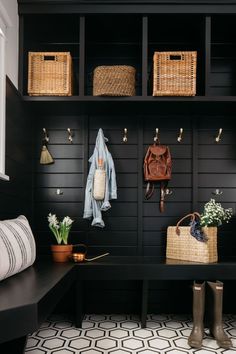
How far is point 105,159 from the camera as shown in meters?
3.46

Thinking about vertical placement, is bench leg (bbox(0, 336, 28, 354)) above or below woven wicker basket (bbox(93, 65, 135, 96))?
below

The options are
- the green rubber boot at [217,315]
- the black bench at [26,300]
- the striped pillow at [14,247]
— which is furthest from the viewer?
the green rubber boot at [217,315]

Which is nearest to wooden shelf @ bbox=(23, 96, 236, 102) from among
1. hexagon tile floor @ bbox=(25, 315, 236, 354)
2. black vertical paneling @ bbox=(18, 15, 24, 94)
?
black vertical paneling @ bbox=(18, 15, 24, 94)

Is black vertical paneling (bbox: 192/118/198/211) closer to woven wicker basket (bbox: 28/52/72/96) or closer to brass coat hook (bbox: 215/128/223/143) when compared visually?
brass coat hook (bbox: 215/128/223/143)

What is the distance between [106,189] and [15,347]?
1646 mm

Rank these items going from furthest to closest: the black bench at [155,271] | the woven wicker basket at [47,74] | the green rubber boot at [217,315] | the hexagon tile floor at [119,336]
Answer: the woven wicker basket at [47,74]
the black bench at [155,271]
the green rubber boot at [217,315]
the hexagon tile floor at [119,336]

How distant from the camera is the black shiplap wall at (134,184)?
3531mm

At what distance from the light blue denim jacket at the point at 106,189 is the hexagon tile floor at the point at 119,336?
2.86 ft

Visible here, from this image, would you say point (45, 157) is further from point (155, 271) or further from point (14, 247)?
point (155, 271)

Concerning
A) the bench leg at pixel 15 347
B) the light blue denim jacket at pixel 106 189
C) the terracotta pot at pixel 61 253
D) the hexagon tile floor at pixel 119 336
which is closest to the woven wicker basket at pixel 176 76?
the light blue denim jacket at pixel 106 189

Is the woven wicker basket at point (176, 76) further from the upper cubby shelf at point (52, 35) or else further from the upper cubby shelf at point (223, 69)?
the upper cubby shelf at point (52, 35)

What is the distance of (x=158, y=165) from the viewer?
352 cm

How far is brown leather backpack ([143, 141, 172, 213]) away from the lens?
138 inches

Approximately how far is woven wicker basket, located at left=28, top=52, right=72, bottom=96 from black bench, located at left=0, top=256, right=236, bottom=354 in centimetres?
146
